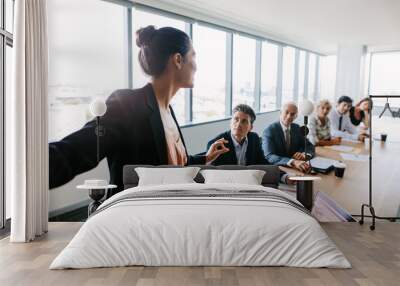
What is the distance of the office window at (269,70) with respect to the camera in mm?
5597

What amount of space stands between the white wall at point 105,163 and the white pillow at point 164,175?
35 cm

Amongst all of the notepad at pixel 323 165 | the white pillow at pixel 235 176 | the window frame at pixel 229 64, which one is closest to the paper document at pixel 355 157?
the notepad at pixel 323 165

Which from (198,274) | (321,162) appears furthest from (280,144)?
(198,274)

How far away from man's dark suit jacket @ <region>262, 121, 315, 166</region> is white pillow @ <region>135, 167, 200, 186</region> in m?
0.97

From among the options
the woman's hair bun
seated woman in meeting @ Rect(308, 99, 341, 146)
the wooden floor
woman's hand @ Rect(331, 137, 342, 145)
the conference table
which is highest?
the woman's hair bun

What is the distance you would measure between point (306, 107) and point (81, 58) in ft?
8.81

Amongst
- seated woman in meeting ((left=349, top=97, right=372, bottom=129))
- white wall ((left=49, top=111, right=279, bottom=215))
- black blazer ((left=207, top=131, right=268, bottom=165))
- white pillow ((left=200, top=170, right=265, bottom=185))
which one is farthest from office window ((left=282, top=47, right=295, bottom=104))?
white pillow ((left=200, top=170, right=265, bottom=185))

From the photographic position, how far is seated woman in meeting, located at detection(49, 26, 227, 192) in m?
5.22

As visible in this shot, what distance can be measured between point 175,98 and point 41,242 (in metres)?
2.19

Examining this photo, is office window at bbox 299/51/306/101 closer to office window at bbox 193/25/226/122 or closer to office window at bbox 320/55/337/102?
office window at bbox 320/55/337/102

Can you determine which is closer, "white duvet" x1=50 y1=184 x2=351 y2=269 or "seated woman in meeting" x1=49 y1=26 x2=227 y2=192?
"white duvet" x1=50 y1=184 x2=351 y2=269

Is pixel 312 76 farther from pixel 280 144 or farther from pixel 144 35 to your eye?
pixel 144 35

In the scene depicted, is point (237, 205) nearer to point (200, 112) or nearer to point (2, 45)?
point (200, 112)

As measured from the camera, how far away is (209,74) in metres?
5.51
